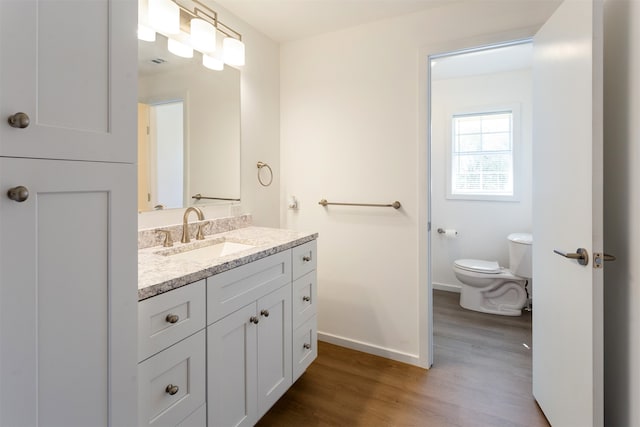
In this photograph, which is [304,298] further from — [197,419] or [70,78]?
[70,78]

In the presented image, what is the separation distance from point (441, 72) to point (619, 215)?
248cm

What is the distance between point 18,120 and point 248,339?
111cm

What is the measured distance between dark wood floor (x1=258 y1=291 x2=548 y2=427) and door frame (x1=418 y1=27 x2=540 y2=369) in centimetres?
22

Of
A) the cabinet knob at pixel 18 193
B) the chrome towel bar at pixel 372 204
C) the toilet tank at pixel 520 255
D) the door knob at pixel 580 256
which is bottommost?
the toilet tank at pixel 520 255

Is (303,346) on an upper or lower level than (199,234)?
lower

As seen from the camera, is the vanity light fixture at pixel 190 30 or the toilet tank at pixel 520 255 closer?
the vanity light fixture at pixel 190 30

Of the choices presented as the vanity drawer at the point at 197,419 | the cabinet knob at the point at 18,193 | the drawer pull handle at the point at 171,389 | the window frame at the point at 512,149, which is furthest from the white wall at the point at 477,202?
the cabinet knob at the point at 18,193

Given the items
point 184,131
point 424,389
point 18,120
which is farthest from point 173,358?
point 424,389

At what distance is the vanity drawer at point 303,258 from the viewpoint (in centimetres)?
175

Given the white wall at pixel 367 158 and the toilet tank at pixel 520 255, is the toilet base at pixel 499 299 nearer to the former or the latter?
the toilet tank at pixel 520 255

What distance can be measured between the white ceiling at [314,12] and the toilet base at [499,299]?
2446 millimetres

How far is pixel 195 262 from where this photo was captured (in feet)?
4.18

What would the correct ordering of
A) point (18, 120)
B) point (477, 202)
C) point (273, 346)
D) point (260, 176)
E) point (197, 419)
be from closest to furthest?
point (18, 120) < point (197, 419) < point (273, 346) < point (260, 176) < point (477, 202)

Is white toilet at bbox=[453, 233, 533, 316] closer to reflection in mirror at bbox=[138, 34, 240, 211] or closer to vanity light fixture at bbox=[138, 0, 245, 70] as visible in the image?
reflection in mirror at bbox=[138, 34, 240, 211]
